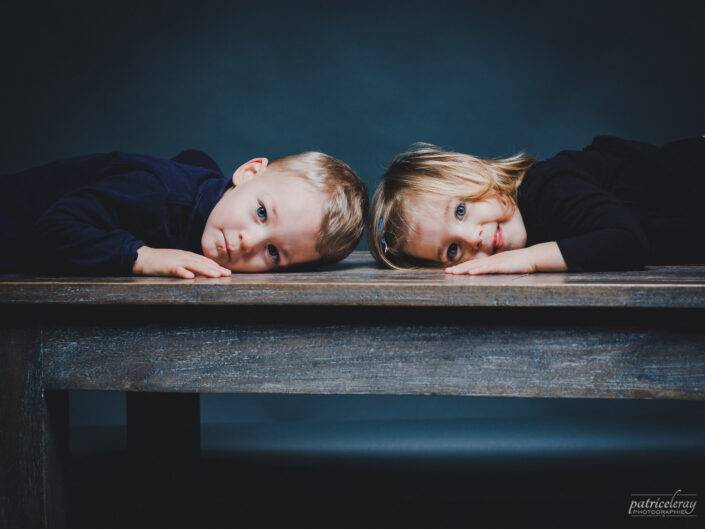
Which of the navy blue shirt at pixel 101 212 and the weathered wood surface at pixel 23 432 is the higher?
the navy blue shirt at pixel 101 212

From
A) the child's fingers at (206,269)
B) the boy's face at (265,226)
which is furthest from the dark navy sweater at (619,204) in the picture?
the child's fingers at (206,269)

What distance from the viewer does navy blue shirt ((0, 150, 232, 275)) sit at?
110cm

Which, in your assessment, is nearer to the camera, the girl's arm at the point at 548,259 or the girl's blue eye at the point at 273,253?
the girl's arm at the point at 548,259

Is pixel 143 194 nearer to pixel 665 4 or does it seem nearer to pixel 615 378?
pixel 615 378

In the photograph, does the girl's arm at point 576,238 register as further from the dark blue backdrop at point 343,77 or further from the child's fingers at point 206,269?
the dark blue backdrop at point 343,77

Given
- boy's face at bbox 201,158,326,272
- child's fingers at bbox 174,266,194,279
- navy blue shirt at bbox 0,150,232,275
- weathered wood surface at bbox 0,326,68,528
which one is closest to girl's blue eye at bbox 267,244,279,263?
boy's face at bbox 201,158,326,272

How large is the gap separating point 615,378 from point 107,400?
1.78 m

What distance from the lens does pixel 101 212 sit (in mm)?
1181

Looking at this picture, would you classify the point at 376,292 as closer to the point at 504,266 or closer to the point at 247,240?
the point at 504,266

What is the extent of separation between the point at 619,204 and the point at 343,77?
1.13 metres

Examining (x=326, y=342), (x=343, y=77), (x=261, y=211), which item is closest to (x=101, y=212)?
(x=261, y=211)

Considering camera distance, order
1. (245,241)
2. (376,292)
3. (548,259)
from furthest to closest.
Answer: (245,241)
(548,259)
(376,292)

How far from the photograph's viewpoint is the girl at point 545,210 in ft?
3.71

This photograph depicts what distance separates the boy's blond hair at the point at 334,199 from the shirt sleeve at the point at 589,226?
13.8 inches
